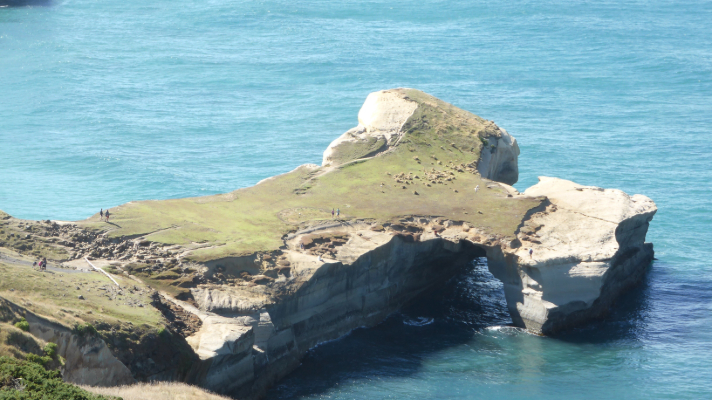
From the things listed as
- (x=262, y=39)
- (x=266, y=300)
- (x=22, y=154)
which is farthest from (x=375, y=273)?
(x=262, y=39)

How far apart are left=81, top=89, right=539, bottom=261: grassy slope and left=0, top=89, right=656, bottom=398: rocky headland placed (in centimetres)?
20

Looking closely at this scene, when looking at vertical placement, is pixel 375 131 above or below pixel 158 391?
above

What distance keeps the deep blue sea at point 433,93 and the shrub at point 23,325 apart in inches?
784

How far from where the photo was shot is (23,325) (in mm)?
47281

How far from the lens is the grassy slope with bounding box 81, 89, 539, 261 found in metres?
67.8

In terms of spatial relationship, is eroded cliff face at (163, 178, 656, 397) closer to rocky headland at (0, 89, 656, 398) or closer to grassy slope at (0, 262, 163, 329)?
rocky headland at (0, 89, 656, 398)

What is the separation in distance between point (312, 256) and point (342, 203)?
37.4ft

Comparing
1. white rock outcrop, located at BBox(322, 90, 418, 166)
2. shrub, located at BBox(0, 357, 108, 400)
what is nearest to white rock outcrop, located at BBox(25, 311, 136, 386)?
shrub, located at BBox(0, 357, 108, 400)

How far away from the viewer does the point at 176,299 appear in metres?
60.2

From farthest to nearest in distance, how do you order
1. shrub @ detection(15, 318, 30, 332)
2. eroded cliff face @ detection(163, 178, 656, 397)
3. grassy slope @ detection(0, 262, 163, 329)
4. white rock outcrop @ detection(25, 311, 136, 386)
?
eroded cliff face @ detection(163, 178, 656, 397) → grassy slope @ detection(0, 262, 163, 329) → white rock outcrop @ detection(25, 311, 136, 386) → shrub @ detection(15, 318, 30, 332)

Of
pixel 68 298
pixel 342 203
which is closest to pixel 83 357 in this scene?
pixel 68 298

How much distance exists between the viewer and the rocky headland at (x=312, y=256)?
183ft

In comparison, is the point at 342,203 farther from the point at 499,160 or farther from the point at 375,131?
the point at 499,160

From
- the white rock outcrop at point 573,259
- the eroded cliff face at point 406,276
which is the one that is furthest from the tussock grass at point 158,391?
the white rock outcrop at point 573,259
